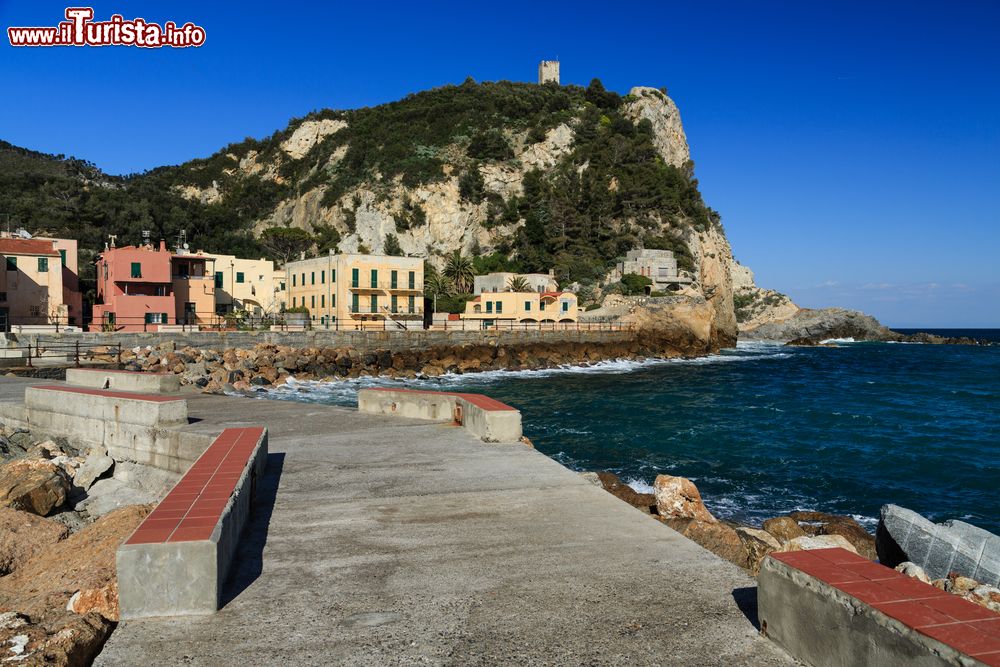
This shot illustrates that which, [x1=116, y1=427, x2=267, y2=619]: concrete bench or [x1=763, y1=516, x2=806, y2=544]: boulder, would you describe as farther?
[x1=763, y1=516, x2=806, y2=544]: boulder

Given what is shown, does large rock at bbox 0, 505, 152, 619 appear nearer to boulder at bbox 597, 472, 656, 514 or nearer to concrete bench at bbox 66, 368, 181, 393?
boulder at bbox 597, 472, 656, 514

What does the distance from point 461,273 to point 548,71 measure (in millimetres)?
64091

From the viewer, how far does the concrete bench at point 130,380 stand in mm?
12336

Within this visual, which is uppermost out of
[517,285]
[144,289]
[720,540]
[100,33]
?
[100,33]

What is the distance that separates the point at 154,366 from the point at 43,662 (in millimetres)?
28996

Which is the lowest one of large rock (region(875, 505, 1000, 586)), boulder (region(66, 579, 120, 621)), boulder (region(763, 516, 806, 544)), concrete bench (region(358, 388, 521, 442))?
boulder (region(763, 516, 806, 544))

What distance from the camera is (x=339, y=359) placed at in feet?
119

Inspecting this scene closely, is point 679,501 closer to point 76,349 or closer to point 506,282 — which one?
point 76,349

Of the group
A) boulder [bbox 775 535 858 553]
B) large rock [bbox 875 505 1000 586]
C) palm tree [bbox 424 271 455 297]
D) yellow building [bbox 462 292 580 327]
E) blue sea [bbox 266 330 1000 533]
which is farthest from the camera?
palm tree [bbox 424 271 455 297]

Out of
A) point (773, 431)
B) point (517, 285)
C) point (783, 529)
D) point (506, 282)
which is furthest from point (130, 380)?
point (517, 285)

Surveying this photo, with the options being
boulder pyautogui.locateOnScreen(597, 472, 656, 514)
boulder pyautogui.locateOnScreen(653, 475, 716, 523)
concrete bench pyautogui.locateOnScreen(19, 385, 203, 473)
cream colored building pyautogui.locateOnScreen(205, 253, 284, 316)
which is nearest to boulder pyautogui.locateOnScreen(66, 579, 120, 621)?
concrete bench pyautogui.locateOnScreen(19, 385, 203, 473)

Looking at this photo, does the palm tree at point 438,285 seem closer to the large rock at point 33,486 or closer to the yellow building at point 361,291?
the yellow building at point 361,291

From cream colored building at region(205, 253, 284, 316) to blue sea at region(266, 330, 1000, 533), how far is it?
1982 cm

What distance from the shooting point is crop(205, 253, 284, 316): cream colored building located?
158ft
